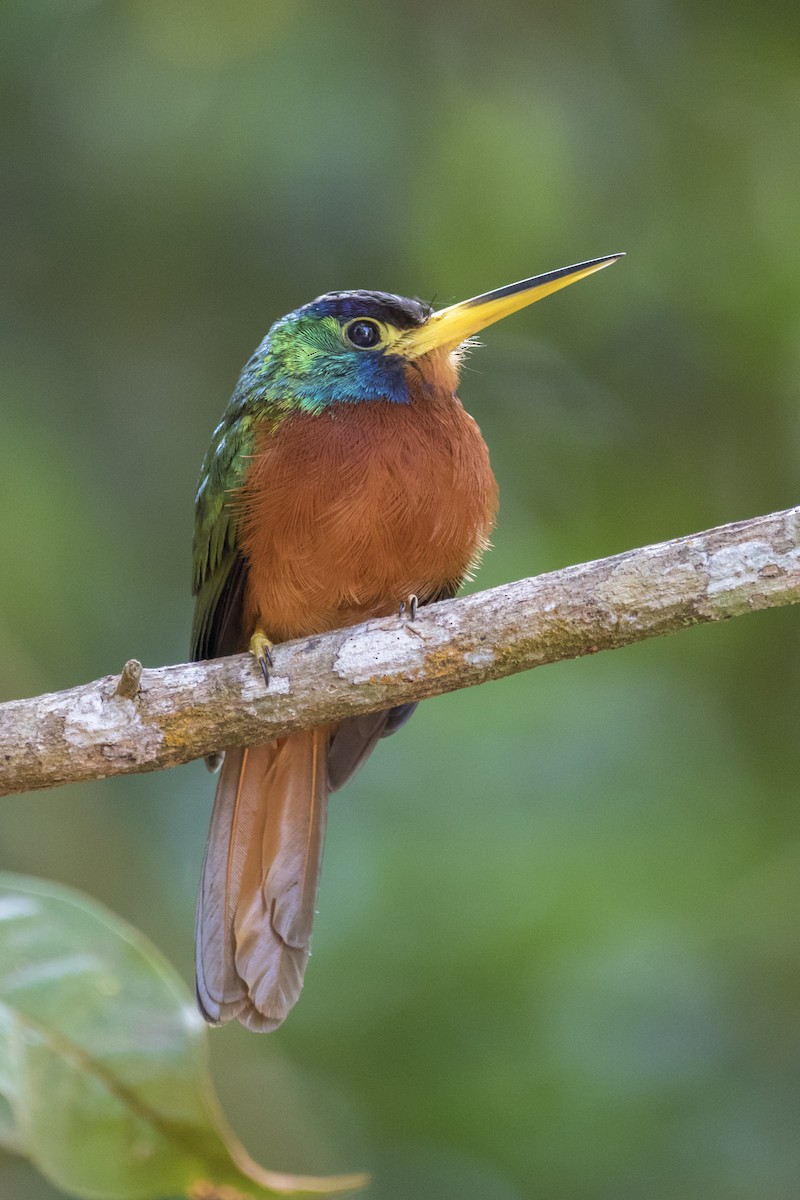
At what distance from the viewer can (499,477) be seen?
3607mm

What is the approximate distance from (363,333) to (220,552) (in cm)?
51

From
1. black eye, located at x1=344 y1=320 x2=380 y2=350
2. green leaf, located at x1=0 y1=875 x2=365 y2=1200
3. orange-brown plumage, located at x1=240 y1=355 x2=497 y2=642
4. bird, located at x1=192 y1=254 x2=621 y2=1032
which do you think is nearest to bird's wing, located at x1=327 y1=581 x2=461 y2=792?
bird, located at x1=192 y1=254 x2=621 y2=1032

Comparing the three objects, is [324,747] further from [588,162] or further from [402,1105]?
[588,162]

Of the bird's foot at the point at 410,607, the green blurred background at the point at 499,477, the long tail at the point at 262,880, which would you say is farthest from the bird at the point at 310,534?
the green blurred background at the point at 499,477

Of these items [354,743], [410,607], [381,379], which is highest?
[381,379]

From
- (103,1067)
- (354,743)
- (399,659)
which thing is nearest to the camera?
(103,1067)

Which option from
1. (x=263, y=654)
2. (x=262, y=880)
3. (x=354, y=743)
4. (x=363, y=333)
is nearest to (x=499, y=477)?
(x=363, y=333)

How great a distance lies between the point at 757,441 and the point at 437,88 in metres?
1.17

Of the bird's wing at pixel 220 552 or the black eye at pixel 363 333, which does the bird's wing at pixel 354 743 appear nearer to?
the bird's wing at pixel 220 552

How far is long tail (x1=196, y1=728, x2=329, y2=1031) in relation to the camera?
2547mm

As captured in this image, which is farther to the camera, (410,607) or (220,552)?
(220,552)

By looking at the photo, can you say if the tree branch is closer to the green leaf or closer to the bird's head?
the green leaf

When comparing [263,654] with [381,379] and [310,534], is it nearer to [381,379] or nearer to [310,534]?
[310,534]

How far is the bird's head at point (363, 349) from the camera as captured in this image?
2621 millimetres
